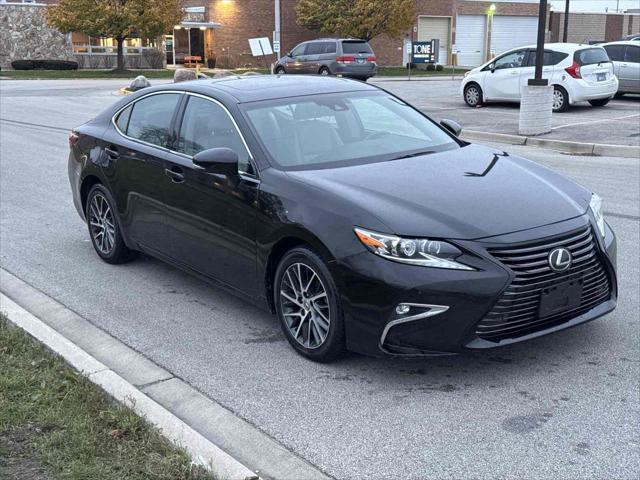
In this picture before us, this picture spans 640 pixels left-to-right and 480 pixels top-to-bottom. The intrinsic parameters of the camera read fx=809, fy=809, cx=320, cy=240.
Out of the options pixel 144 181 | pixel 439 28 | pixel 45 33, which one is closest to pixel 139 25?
pixel 45 33

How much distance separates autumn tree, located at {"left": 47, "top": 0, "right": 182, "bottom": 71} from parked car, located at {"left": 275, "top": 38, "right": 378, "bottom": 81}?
11.4 meters

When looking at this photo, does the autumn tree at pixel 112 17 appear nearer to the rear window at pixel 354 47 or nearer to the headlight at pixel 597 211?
the rear window at pixel 354 47

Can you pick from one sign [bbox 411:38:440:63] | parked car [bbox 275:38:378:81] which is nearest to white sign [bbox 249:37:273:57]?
parked car [bbox 275:38:378:81]

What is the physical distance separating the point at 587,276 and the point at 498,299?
0.70m

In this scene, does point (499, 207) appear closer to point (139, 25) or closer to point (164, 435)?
point (164, 435)

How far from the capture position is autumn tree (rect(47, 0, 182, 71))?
42.6 metres

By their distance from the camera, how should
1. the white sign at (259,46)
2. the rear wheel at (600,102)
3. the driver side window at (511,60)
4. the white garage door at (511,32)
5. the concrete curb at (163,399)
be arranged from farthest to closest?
the white garage door at (511,32) < the white sign at (259,46) < the rear wheel at (600,102) < the driver side window at (511,60) < the concrete curb at (163,399)

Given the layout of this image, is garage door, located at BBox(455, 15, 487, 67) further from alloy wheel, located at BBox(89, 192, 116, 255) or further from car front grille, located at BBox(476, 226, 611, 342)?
car front grille, located at BBox(476, 226, 611, 342)

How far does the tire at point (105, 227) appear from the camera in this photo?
6785 mm

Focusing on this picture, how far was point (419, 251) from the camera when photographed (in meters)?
4.22

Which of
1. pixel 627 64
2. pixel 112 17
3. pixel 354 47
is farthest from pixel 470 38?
pixel 627 64

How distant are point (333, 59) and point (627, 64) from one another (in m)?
14.8

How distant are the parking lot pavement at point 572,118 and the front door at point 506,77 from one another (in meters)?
0.42

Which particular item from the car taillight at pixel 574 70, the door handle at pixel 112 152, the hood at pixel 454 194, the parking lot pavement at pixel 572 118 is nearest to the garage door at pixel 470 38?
the parking lot pavement at pixel 572 118
